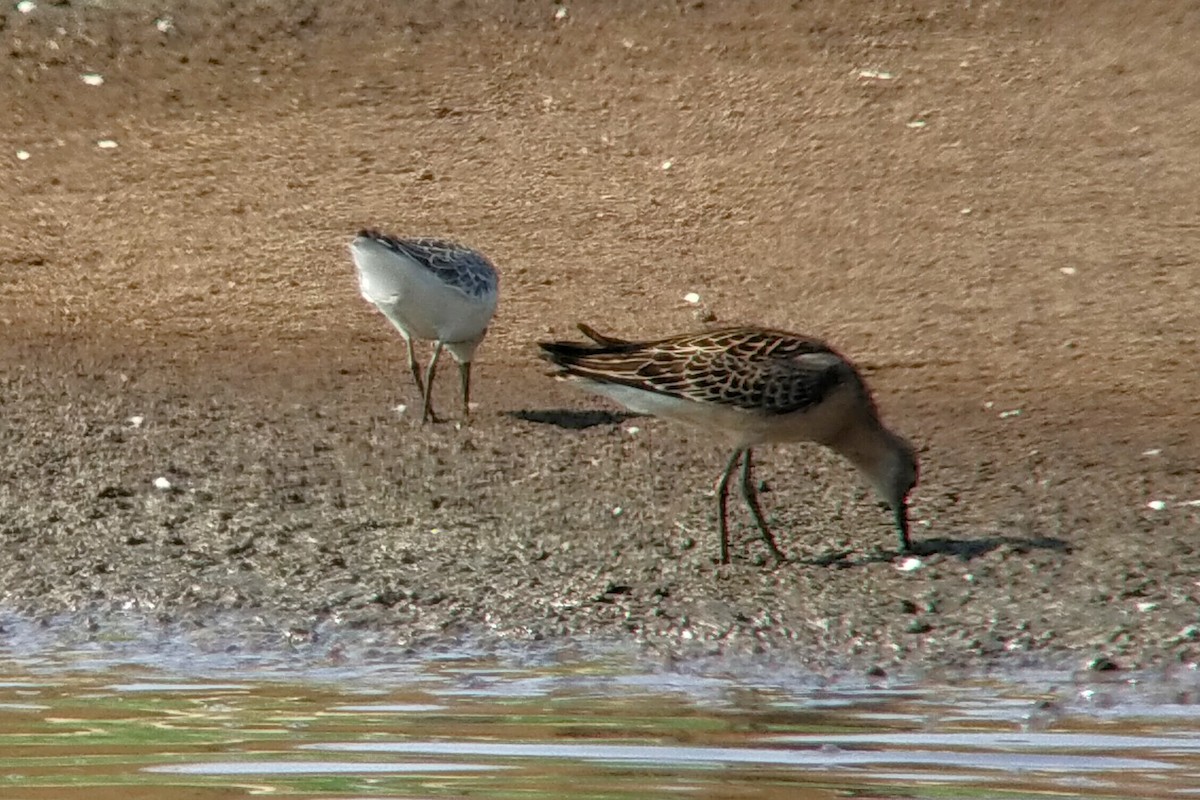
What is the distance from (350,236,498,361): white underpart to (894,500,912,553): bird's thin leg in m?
2.74

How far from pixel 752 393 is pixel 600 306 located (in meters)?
4.18

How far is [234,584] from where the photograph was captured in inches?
293

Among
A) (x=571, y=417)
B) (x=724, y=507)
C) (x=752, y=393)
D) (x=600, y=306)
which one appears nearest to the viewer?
(x=752, y=393)

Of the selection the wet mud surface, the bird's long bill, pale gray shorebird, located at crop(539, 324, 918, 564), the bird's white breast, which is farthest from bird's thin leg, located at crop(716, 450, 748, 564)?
the bird's white breast

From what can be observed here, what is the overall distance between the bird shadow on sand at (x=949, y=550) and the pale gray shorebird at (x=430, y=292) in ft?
8.66

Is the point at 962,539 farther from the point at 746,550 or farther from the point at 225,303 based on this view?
the point at 225,303

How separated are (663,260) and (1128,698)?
6583 mm

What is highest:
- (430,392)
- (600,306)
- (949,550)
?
(600,306)

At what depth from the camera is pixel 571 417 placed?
9.83m

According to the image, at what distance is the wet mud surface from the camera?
7398mm

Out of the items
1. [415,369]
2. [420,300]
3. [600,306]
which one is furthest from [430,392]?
[600,306]

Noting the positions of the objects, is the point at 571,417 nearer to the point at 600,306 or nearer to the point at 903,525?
the point at 600,306

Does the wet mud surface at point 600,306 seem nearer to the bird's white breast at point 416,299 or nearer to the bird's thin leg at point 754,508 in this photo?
the bird's thin leg at point 754,508

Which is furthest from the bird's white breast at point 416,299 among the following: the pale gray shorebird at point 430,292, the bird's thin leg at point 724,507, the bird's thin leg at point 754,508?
the bird's thin leg at point 724,507
